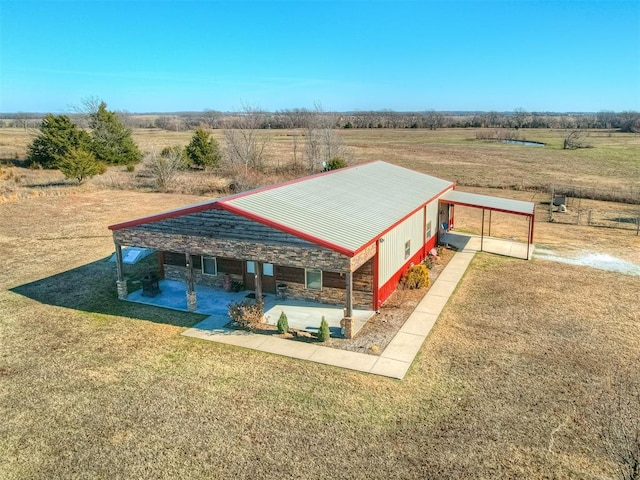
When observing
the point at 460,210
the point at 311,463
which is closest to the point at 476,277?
the point at 311,463

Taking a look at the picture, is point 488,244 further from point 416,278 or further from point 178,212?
point 178,212

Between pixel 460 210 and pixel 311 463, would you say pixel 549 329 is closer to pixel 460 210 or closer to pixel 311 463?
pixel 311 463

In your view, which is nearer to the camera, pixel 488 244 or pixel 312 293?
pixel 312 293

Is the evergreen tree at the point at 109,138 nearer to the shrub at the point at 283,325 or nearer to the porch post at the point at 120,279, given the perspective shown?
the porch post at the point at 120,279

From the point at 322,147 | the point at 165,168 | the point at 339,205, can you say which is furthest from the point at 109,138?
the point at 339,205

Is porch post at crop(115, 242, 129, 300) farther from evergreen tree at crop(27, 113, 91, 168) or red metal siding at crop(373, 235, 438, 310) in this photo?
evergreen tree at crop(27, 113, 91, 168)
